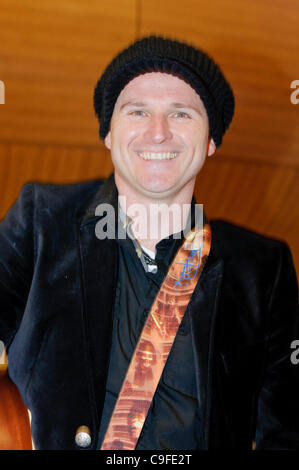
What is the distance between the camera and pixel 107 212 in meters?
1.70

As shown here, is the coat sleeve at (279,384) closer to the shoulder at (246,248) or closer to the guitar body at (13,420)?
the shoulder at (246,248)

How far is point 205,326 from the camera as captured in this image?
5.47 feet

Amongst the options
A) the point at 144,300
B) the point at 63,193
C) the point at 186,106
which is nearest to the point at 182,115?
the point at 186,106

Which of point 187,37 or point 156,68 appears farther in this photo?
point 187,37

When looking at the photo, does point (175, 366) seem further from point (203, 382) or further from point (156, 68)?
point (156, 68)

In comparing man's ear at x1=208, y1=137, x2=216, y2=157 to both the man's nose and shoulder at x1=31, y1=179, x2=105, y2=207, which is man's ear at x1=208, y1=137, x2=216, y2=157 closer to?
the man's nose

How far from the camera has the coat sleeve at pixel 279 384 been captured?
1764 mm

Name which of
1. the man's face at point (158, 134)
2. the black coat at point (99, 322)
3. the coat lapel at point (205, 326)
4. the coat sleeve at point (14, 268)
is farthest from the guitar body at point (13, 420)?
the man's face at point (158, 134)

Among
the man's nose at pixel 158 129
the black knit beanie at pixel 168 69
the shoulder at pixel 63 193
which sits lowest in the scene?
the shoulder at pixel 63 193

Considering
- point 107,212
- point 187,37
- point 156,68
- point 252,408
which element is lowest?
point 252,408

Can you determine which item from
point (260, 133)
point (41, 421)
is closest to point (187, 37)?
point (260, 133)

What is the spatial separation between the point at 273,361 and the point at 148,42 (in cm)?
92

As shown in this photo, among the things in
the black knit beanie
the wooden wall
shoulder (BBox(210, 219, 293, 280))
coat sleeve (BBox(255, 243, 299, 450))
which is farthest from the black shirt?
the wooden wall

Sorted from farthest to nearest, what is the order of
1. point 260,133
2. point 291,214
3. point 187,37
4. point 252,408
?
point 291,214 < point 260,133 < point 187,37 < point 252,408
